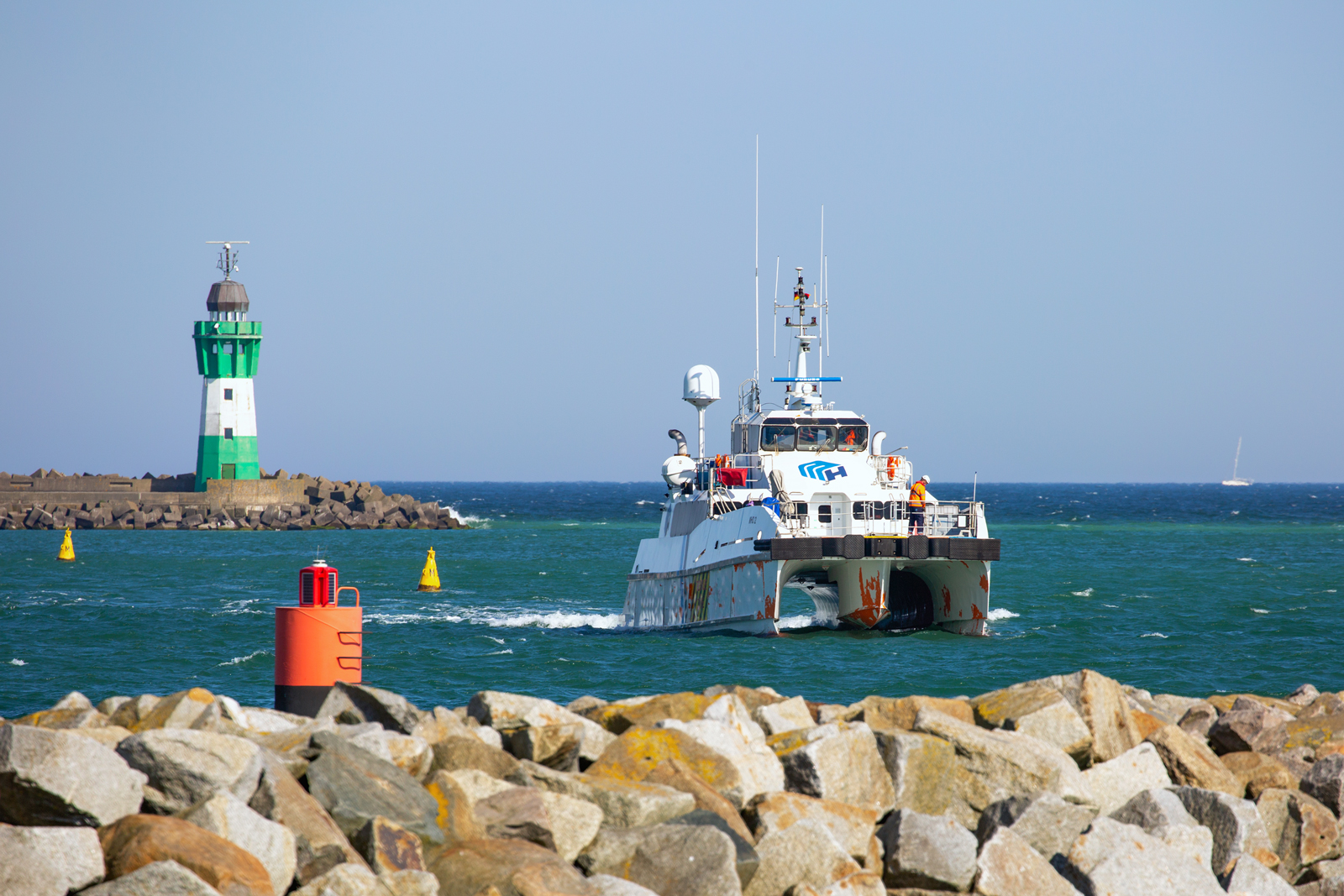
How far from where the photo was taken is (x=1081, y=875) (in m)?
7.28

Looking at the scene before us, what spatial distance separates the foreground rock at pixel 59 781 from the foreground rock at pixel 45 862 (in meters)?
0.28

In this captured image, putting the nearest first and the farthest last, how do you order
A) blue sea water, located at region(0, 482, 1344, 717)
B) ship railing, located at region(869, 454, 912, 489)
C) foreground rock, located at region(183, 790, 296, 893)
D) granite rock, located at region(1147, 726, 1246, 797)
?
foreground rock, located at region(183, 790, 296, 893), granite rock, located at region(1147, 726, 1246, 797), blue sea water, located at region(0, 482, 1344, 717), ship railing, located at region(869, 454, 912, 489)

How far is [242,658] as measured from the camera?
2116cm

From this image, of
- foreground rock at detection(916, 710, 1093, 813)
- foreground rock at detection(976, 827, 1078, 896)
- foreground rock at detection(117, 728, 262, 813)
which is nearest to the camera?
foreground rock at detection(117, 728, 262, 813)

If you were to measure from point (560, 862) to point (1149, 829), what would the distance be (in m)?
3.59

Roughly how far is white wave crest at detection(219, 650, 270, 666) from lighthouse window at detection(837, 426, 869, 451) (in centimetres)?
1109

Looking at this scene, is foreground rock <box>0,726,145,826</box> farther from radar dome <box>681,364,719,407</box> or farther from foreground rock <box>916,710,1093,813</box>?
radar dome <box>681,364,719,407</box>

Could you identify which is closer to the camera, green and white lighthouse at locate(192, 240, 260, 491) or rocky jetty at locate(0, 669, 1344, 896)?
rocky jetty at locate(0, 669, 1344, 896)

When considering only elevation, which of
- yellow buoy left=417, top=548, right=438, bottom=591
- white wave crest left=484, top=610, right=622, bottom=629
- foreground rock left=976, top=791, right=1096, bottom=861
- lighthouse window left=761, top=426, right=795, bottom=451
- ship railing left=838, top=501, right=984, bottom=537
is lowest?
white wave crest left=484, top=610, right=622, bottom=629

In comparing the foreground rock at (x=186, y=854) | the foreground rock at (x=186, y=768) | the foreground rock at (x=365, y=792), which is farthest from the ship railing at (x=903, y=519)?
the foreground rock at (x=186, y=854)

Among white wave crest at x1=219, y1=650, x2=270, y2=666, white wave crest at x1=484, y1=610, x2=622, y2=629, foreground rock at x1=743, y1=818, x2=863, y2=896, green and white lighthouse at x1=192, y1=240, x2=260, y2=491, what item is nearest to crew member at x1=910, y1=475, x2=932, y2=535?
white wave crest at x1=484, y1=610, x2=622, y2=629

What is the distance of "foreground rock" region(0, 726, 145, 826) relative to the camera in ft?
19.7

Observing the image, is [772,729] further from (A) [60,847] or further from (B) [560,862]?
(A) [60,847]

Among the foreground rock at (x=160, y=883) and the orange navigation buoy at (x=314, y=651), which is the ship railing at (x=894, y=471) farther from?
the foreground rock at (x=160, y=883)
